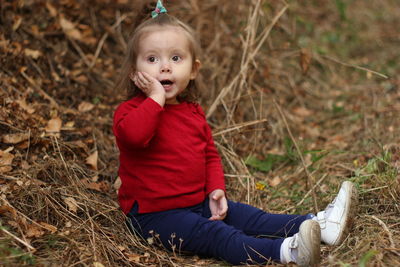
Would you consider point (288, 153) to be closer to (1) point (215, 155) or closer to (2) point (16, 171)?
(1) point (215, 155)

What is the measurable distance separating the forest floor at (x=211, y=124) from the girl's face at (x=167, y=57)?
43 centimetres

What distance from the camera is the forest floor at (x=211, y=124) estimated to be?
84.8 inches

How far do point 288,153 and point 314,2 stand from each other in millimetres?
3649

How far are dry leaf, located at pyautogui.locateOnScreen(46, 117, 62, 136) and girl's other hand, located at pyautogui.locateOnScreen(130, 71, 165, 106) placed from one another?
2.68 ft

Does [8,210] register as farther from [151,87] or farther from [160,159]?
[151,87]

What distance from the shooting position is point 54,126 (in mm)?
2891

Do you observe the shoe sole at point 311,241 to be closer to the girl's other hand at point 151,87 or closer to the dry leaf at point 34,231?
the girl's other hand at point 151,87

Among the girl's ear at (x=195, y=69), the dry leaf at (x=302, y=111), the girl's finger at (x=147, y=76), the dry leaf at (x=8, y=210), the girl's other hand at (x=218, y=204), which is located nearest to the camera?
the dry leaf at (x=8, y=210)

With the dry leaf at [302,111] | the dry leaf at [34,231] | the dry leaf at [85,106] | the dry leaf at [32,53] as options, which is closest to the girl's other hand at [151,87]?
the dry leaf at [34,231]

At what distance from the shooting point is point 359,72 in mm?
4828

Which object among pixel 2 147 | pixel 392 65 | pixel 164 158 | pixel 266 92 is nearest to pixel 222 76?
pixel 266 92

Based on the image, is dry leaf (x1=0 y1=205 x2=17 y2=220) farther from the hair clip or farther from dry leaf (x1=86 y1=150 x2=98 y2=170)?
the hair clip

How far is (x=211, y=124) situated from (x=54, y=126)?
1.08 metres

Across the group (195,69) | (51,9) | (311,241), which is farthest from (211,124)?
(51,9)
